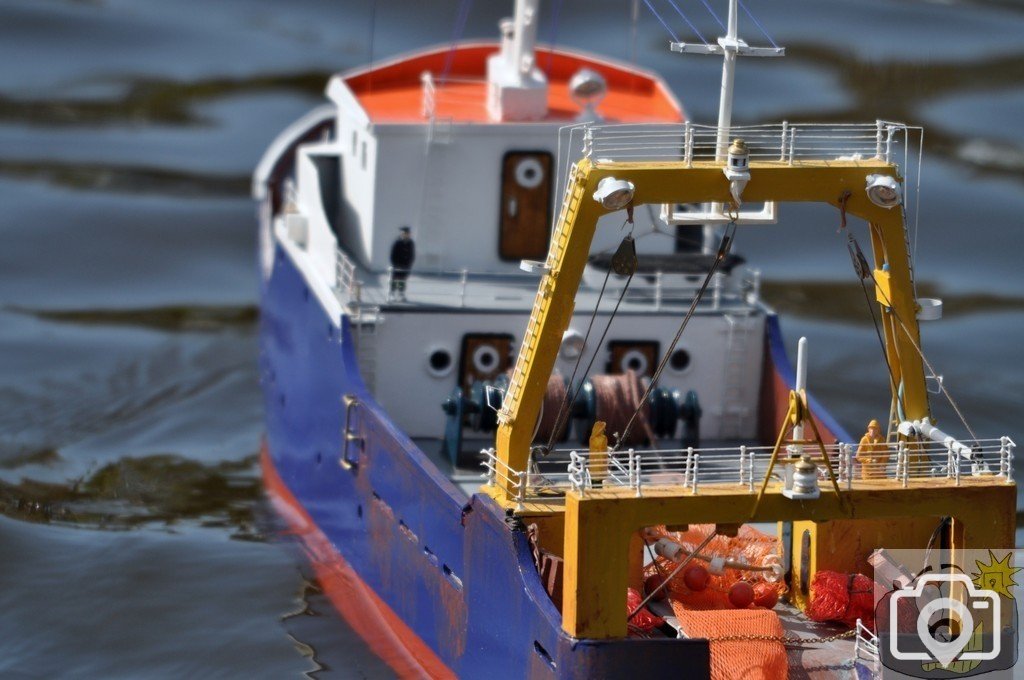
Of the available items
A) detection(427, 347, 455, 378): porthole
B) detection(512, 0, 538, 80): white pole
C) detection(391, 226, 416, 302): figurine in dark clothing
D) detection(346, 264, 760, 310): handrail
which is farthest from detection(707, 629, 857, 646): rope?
detection(512, 0, 538, 80): white pole

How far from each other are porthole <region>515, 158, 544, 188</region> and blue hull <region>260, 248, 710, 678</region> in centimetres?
291

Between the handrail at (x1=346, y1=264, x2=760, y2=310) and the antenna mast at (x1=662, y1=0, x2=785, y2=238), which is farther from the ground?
the antenna mast at (x1=662, y1=0, x2=785, y2=238)

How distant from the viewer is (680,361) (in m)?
20.2

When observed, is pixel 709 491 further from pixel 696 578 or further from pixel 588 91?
pixel 588 91

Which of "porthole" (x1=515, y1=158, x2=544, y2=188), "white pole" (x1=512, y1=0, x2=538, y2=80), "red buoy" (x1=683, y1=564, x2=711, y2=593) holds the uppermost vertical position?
"white pole" (x1=512, y1=0, x2=538, y2=80)

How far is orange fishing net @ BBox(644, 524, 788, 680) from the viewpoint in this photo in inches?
565

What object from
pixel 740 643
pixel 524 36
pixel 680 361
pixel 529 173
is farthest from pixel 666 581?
pixel 524 36

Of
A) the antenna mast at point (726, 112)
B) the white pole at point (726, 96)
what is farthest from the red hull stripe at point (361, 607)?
the white pole at point (726, 96)

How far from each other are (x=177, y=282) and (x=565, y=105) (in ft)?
35.5

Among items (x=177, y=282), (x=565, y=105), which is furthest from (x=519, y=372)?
(x=177, y=282)

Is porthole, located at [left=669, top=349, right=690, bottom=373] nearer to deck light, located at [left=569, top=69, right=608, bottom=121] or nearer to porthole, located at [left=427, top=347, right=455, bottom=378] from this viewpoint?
porthole, located at [left=427, top=347, right=455, bottom=378]

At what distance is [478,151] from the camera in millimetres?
21203

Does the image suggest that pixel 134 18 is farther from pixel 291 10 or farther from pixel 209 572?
→ pixel 209 572

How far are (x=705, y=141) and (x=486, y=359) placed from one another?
646 centimetres
